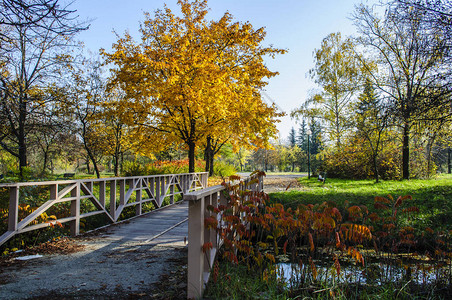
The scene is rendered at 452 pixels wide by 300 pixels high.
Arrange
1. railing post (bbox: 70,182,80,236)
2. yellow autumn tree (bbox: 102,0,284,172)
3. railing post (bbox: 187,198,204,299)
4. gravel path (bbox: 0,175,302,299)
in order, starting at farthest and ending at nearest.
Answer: yellow autumn tree (bbox: 102,0,284,172) → railing post (bbox: 70,182,80,236) → gravel path (bbox: 0,175,302,299) → railing post (bbox: 187,198,204,299)

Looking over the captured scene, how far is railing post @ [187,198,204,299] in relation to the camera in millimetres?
2826

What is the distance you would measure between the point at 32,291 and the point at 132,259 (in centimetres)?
132

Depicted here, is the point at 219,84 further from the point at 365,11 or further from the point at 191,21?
the point at 365,11

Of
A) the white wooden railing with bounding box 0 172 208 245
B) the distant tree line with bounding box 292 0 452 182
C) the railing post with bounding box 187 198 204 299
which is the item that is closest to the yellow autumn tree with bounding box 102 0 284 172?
the white wooden railing with bounding box 0 172 208 245

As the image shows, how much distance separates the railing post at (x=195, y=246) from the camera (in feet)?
9.27

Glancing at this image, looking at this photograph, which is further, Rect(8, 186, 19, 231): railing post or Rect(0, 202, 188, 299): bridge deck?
Rect(8, 186, 19, 231): railing post

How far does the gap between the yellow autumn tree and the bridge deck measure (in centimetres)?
689

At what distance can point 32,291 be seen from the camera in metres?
2.96

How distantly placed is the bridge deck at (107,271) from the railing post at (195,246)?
0.21 metres

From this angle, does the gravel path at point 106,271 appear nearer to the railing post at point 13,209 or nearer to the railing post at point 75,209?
the railing post at point 75,209

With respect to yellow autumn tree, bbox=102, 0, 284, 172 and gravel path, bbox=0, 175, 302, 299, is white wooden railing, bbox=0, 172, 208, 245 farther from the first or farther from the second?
yellow autumn tree, bbox=102, 0, 284, 172

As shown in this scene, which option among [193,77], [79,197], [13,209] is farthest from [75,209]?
[193,77]

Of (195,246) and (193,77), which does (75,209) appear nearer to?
(195,246)

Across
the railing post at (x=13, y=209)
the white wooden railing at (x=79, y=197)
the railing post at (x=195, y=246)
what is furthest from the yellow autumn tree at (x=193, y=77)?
the railing post at (x=195, y=246)
